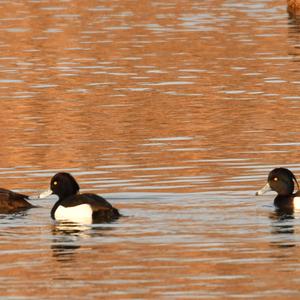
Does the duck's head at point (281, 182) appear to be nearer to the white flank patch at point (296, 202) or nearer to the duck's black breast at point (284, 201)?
the duck's black breast at point (284, 201)

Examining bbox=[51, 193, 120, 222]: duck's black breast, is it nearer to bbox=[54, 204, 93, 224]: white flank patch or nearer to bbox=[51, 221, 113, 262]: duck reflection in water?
bbox=[54, 204, 93, 224]: white flank patch

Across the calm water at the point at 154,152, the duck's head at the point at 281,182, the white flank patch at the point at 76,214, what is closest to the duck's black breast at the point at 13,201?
the calm water at the point at 154,152

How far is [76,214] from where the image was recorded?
58.6ft

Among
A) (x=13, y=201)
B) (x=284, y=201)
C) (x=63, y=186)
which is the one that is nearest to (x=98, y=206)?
(x=63, y=186)

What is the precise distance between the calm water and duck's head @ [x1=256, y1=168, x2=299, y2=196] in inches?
10.3

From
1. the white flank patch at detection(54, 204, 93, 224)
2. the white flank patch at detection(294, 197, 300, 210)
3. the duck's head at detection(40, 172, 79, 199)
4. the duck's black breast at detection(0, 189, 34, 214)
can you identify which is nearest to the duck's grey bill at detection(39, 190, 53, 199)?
the duck's head at detection(40, 172, 79, 199)

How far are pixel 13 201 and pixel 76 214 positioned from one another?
104cm

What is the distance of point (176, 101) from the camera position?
28875mm

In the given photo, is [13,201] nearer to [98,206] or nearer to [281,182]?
[98,206]

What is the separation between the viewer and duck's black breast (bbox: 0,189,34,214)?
18.5 metres

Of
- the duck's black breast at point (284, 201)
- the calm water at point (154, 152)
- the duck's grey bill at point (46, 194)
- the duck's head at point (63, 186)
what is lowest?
the duck's black breast at point (284, 201)

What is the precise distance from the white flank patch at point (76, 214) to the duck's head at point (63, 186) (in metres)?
0.54

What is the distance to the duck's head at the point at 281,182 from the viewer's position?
60.0 ft

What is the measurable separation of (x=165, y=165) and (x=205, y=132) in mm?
3647
